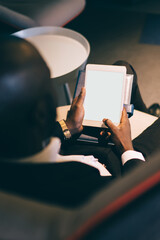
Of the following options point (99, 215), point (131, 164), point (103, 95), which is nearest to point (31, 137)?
point (99, 215)

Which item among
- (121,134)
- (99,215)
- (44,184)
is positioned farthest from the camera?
(121,134)

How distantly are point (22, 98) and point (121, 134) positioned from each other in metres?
0.61

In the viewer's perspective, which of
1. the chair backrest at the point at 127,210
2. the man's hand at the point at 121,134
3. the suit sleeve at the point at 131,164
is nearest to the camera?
the chair backrest at the point at 127,210

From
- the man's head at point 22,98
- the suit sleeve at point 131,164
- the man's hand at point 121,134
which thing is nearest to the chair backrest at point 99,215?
the man's head at point 22,98

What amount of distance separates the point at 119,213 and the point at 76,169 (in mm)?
237

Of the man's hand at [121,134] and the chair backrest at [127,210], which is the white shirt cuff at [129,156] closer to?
the man's hand at [121,134]

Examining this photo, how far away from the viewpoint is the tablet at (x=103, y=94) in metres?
1.07

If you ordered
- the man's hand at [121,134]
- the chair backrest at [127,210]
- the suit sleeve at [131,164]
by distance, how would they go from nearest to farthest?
the chair backrest at [127,210], the suit sleeve at [131,164], the man's hand at [121,134]

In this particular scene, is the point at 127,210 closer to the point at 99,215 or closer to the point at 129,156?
the point at 99,215

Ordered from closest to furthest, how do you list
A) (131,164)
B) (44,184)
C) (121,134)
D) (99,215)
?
1. (99,215)
2. (44,184)
3. (131,164)
4. (121,134)

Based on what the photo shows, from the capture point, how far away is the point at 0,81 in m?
0.49

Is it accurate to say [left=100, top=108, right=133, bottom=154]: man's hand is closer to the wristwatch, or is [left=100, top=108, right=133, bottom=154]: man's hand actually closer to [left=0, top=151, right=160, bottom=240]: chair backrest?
the wristwatch

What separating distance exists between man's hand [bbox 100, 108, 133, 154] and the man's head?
0.51 metres

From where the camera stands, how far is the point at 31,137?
0.56 meters
